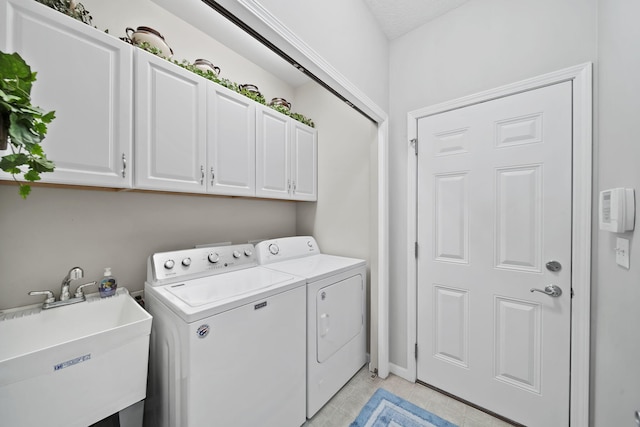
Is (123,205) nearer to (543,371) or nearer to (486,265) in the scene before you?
(486,265)

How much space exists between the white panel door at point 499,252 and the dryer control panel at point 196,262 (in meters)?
1.44

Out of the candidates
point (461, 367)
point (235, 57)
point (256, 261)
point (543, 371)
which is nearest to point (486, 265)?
point (543, 371)

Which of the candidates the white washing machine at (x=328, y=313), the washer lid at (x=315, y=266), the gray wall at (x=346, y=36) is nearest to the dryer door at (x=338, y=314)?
the white washing machine at (x=328, y=313)

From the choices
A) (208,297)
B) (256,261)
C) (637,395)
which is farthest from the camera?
(256,261)

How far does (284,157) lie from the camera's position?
211 centimetres

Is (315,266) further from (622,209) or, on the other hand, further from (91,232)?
(622,209)

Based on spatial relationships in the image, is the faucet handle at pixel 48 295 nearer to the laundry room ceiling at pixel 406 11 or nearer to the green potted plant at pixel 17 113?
the green potted plant at pixel 17 113

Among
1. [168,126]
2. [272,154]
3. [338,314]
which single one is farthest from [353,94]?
[338,314]

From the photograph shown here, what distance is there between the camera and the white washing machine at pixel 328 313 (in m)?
1.52

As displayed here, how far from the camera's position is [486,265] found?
5.20ft

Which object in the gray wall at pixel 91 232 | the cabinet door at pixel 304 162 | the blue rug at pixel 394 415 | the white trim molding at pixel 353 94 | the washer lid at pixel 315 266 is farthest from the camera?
the cabinet door at pixel 304 162

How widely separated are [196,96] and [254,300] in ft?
4.42

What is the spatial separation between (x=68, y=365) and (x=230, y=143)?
141 cm

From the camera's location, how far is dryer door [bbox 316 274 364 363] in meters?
1.57
